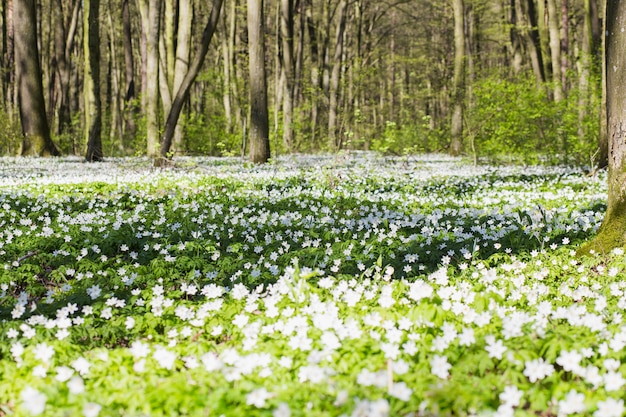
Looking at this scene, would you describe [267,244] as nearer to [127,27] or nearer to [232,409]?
[232,409]

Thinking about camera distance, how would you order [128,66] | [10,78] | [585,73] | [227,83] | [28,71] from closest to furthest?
[585,73]
[28,71]
[227,83]
[128,66]
[10,78]

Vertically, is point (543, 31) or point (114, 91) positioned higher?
point (114, 91)

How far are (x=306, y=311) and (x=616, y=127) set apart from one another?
11.6 feet

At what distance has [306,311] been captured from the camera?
10.8 ft

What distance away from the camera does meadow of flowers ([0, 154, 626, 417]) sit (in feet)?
Result: 7.45

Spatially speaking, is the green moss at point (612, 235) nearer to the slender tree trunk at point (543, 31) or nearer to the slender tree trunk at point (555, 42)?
the slender tree trunk at point (555, 42)

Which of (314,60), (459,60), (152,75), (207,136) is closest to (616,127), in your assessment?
(152,75)

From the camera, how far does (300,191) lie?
378 inches

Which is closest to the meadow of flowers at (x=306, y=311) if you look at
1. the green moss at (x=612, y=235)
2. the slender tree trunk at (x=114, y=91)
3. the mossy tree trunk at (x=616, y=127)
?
the green moss at (x=612, y=235)

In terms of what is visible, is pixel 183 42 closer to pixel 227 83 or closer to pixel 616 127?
pixel 227 83

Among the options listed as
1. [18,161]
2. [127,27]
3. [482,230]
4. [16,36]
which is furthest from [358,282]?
[127,27]

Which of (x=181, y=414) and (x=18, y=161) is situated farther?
(x=18, y=161)

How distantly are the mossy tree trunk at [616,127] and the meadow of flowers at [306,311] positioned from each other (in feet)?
1.20

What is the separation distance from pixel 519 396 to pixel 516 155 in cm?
1538
